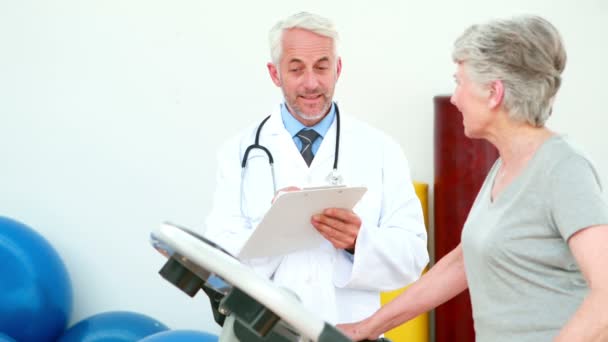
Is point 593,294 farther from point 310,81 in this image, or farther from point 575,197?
point 310,81

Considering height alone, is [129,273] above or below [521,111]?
below

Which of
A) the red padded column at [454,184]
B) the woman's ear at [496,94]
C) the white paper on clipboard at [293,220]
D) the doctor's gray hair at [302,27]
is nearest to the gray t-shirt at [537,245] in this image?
the woman's ear at [496,94]

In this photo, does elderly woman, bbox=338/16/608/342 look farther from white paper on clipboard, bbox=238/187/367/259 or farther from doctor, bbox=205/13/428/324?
doctor, bbox=205/13/428/324

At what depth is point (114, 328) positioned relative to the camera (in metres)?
2.88

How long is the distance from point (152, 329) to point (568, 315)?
1829 millimetres

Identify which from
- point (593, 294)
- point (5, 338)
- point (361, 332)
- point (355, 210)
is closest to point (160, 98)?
point (5, 338)

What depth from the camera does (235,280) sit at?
1.00m

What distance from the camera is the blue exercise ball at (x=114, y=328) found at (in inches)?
113

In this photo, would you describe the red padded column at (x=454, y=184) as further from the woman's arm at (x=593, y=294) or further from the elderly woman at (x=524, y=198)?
the woman's arm at (x=593, y=294)

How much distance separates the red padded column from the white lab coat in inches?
37.8

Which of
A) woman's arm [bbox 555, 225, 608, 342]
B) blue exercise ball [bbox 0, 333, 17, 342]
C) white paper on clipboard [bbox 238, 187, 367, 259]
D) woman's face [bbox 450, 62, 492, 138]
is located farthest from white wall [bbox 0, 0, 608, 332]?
woman's arm [bbox 555, 225, 608, 342]

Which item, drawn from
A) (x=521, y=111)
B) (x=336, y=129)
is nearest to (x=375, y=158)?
(x=336, y=129)

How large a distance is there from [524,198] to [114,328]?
1858 millimetres

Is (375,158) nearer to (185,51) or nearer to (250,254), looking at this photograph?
(250,254)
